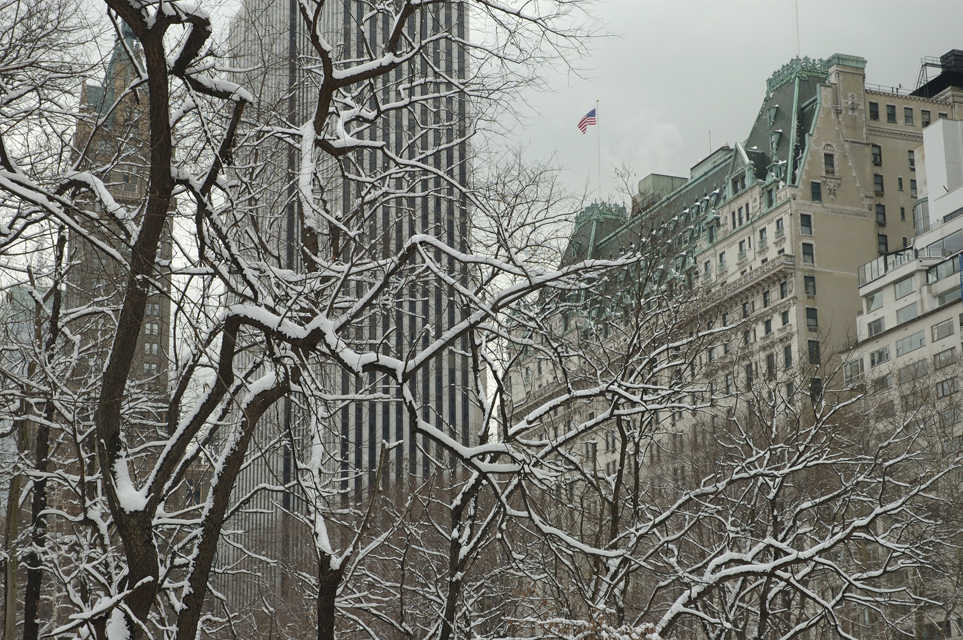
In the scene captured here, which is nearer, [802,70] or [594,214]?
[594,214]

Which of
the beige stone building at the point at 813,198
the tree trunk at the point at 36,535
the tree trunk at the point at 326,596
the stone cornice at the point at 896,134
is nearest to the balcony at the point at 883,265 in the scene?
the beige stone building at the point at 813,198

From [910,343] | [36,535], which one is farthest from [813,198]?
[36,535]

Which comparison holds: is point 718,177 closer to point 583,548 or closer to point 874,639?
point 874,639

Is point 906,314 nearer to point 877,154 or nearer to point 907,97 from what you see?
point 877,154

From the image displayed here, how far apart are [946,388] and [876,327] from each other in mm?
18554

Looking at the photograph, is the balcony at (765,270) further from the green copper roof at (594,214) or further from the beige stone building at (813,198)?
the green copper roof at (594,214)

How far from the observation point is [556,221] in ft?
36.6

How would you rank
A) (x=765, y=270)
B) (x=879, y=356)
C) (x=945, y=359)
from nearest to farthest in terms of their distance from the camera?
(x=945, y=359) < (x=879, y=356) < (x=765, y=270)

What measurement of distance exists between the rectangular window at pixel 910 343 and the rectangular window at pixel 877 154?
1873 centimetres

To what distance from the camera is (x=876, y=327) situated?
64.0m

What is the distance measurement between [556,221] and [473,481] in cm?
298

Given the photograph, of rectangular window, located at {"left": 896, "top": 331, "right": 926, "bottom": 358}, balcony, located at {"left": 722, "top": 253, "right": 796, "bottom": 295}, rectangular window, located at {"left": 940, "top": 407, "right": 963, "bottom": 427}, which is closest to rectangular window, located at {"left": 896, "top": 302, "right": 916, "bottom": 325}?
rectangular window, located at {"left": 896, "top": 331, "right": 926, "bottom": 358}

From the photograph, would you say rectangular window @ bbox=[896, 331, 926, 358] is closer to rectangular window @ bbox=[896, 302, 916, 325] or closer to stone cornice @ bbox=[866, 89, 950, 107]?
rectangular window @ bbox=[896, 302, 916, 325]

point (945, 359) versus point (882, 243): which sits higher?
point (882, 243)
